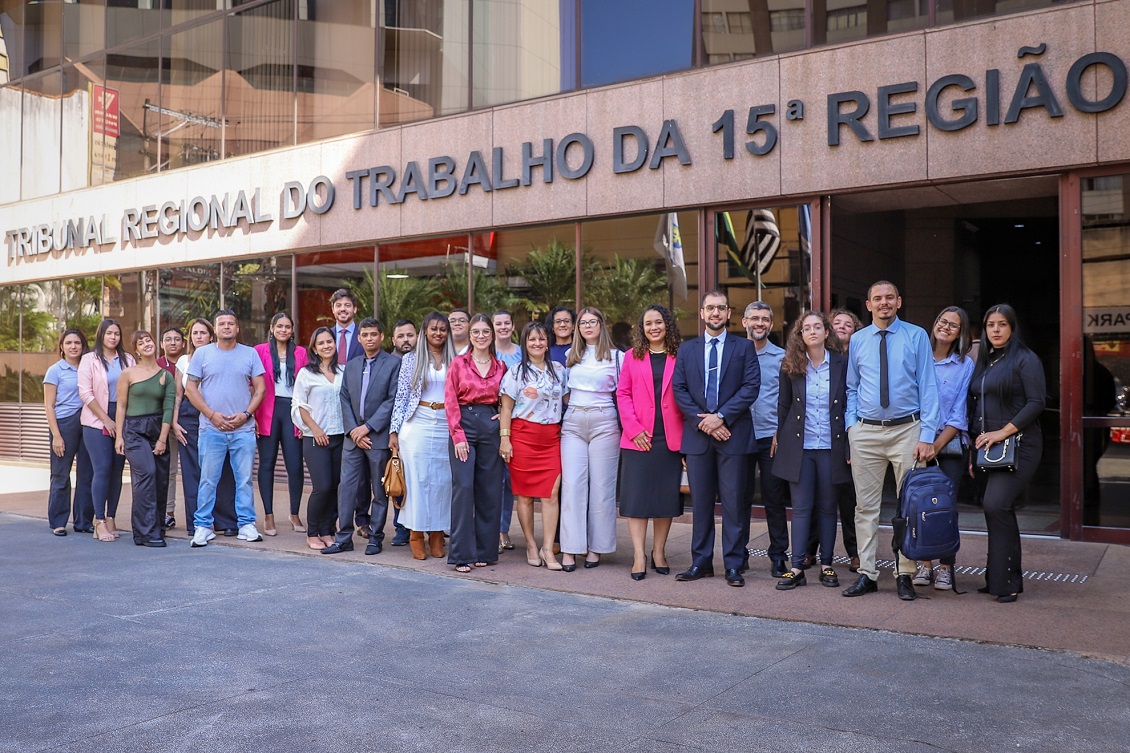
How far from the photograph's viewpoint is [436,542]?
833cm

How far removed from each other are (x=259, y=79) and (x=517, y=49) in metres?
4.64

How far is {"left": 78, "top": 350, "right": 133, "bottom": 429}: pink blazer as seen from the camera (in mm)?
9438

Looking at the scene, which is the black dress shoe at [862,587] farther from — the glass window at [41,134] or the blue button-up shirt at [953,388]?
the glass window at [41,134]

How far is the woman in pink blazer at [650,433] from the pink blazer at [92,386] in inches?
186

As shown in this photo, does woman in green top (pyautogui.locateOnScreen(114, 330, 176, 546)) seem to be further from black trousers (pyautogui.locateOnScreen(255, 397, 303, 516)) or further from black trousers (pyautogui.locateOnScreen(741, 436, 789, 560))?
black trousers (pyautogui.locateOnScreen(741, 436, 789, 560))

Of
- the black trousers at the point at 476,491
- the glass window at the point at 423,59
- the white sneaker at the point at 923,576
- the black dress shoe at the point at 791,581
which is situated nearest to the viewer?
the black dress shoe at the point at 791,581

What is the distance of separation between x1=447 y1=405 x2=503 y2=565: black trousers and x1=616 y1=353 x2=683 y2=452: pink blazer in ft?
3.33

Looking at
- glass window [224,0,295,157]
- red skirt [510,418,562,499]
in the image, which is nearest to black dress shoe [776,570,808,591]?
red skirt [510,418,562,499]

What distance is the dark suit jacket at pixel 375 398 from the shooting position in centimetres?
845

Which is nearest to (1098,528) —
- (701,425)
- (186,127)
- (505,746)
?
(701,425)

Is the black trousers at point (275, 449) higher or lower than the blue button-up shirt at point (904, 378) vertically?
lower

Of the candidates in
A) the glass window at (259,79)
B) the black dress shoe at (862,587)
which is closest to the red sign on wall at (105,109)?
the glass window at (259,79)

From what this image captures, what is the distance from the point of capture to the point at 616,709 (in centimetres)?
443

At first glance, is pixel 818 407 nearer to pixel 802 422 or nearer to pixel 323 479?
pixel 802 422
